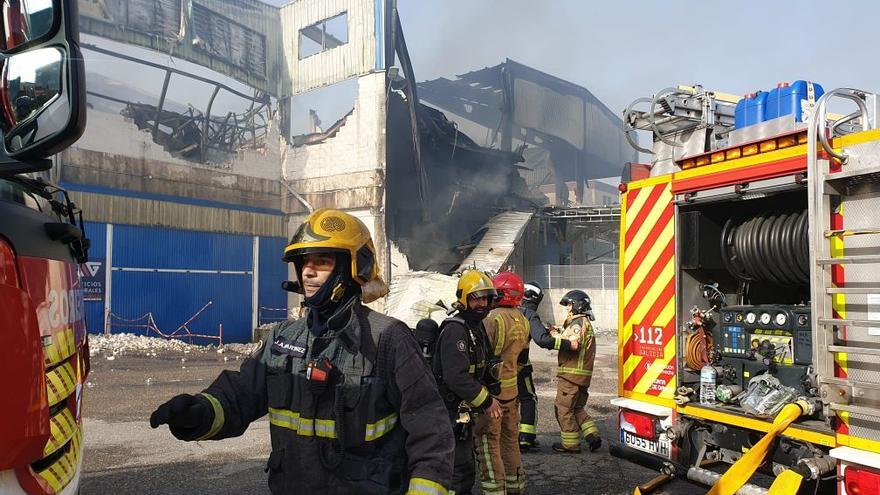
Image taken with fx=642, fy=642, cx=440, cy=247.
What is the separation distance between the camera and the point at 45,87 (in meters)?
1.70

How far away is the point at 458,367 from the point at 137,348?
13324 mm

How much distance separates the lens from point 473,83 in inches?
1248

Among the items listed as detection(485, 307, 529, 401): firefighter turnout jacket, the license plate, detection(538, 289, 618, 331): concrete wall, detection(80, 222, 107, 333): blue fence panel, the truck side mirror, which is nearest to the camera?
the truck side mirror

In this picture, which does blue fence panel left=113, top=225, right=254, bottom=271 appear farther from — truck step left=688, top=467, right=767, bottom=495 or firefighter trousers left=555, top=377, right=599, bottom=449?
truck step left=688, top=467, right=767, bottom=495

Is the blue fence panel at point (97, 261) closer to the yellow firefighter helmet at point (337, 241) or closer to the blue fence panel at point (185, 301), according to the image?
the blue fence panel at point (185, 301)

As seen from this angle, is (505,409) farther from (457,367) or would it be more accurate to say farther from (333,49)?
(333,49)

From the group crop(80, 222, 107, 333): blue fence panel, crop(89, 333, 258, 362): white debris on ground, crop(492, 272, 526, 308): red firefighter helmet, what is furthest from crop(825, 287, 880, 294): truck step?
crop(80, 222, 107, 333): blue fence panel

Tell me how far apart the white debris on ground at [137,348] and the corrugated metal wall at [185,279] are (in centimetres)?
270

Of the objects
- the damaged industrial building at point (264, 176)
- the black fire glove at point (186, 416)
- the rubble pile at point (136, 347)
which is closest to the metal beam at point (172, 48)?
the damaged industrial building at point (264, 176)

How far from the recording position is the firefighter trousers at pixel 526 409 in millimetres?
6121

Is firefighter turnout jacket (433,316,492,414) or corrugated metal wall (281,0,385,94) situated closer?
firefighter turnout jacket (433,316,492,414)

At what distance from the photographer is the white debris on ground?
14.3 meters

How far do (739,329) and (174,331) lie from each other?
19283mm

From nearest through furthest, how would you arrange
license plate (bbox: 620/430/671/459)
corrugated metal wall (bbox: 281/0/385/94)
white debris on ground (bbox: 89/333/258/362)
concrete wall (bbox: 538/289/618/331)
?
license plate (bbox: 620/430/671/459) < white debris on ground (bbox: 89/333/258/362) < concrete wall (bbox: 538/289/618/331) < corrugated metal wall (bbox: 281/0/385/94)
